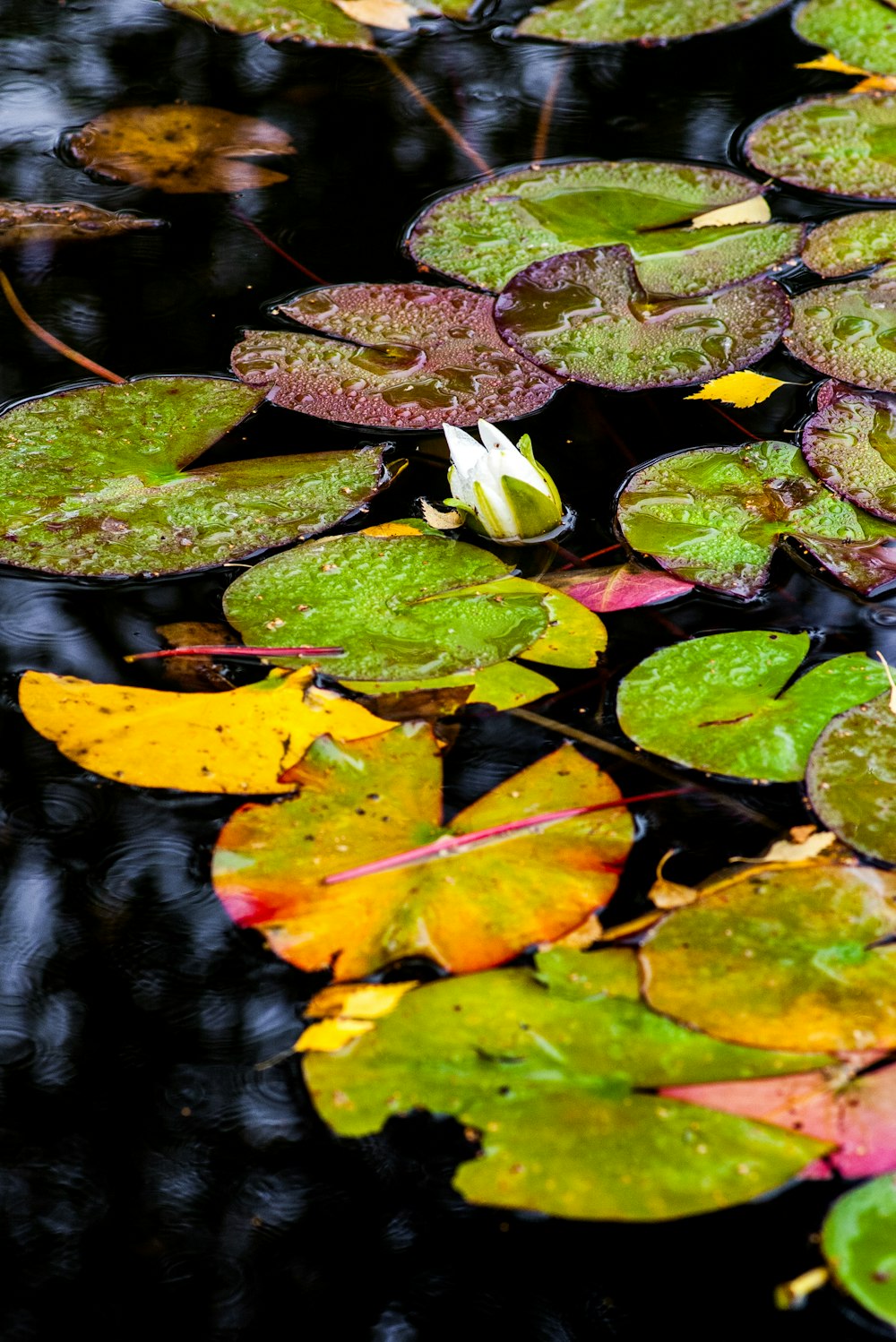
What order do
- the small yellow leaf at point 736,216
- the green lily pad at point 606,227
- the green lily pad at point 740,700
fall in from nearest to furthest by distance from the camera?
the green lily pad at point 740,700, the green lily pad at point 606,227, the small yellow leaf at point 736,216

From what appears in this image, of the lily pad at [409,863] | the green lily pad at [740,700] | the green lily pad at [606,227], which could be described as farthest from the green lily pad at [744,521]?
the green lily pad at [606,227]

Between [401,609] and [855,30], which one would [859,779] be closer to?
[401,609]

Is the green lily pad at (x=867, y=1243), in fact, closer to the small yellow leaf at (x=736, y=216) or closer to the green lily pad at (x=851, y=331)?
the green lily pad at (x=851, y=331)

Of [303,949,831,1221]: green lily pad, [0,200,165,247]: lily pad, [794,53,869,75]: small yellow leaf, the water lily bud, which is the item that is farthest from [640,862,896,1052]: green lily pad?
[794,53,869,75]: small yellow leaf

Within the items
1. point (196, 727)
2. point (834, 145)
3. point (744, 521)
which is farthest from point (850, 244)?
point (196, 727)

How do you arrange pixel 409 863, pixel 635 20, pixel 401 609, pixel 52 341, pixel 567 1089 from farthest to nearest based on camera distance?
pixel 635 20 → pixel 52 341 → pixel 401 609 → pixel 409 863 → pixel 567 1089
